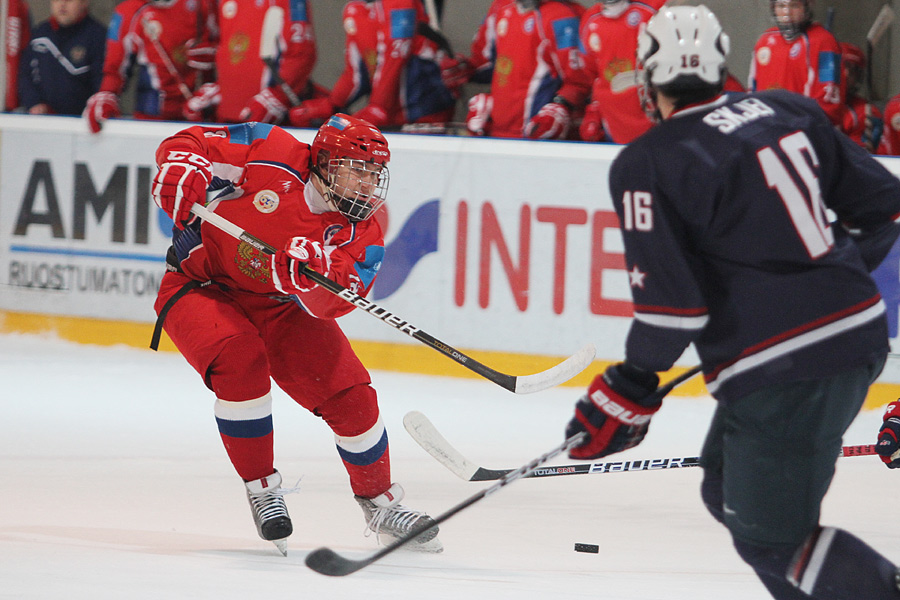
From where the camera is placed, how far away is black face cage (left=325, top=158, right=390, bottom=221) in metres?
2.88

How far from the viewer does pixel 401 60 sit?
18.9 ft

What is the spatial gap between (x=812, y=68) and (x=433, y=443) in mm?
2957

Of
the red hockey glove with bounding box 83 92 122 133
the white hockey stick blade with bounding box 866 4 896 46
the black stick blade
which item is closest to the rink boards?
the red hockey glove with bounding box 83 92 122 133

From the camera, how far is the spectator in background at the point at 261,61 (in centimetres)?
593

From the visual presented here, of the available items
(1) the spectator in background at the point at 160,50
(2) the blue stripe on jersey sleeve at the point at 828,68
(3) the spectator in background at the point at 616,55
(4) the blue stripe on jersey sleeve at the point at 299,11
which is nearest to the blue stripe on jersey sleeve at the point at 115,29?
(1) the spectator in background at the point at 160,50

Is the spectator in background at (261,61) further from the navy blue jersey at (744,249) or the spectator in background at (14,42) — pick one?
the navy blue jersey at (744,249)

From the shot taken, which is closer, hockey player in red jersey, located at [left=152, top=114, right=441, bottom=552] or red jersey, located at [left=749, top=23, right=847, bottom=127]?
hockey player in red jersey, located at [left=152, top=114, right=441, bottom=552]

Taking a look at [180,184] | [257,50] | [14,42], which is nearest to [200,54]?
[257,50]

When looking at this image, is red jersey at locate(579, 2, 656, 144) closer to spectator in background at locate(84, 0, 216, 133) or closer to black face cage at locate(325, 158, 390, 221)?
spectator in background at locate(84, 0, 216, 133)

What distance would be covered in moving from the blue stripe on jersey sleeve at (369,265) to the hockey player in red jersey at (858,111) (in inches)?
109

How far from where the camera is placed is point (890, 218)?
2.07 metres

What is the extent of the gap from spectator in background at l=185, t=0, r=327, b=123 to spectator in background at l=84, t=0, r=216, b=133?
20 cm

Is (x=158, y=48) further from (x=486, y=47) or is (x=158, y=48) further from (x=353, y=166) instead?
(x=353, y=166)

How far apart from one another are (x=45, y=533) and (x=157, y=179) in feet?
3.02
